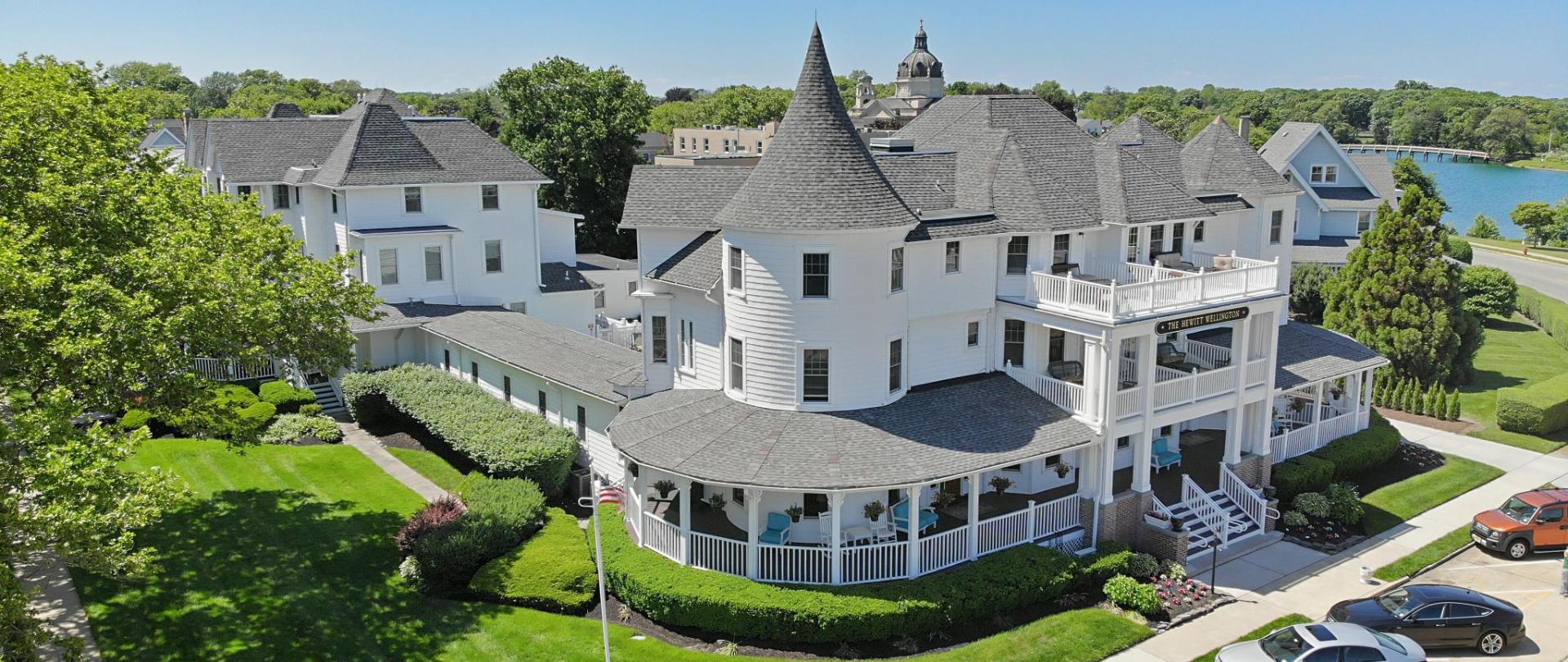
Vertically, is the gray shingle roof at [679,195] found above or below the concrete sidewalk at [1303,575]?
above

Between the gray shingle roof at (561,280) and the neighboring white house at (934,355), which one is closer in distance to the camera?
the neighboring white house at (934,355)

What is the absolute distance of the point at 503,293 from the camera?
146 ft

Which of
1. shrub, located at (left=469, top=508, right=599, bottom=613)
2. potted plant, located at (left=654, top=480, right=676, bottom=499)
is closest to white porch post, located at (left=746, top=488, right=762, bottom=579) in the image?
shrub, located at (left=469, top=508, right=599, bottom=613)

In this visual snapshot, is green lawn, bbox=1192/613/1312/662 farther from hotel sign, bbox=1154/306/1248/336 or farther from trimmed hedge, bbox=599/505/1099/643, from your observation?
hotel sign, bbox=1154/306/1248/336

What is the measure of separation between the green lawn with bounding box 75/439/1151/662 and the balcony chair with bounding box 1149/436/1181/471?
8020 millimetres

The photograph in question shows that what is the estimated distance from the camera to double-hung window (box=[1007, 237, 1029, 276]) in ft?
92.7

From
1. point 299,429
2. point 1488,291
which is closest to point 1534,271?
point 1488,291

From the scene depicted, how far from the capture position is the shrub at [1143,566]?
25.2 meters

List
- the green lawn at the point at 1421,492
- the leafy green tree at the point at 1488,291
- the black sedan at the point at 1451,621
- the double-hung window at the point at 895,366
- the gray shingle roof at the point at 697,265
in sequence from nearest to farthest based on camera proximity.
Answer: the black sedan at the point at 1451,621 → the double-hung window at the point at 895,366 → the gray shingle roof at the point at 697,265 → the green lawn at the point at 1421,492 → the leafy green tree at the point at 1488,291

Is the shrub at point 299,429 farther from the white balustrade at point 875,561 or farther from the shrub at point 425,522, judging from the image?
the white balustrade at point 875,561

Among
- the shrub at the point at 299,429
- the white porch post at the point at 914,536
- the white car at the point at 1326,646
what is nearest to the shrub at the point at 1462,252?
the white car at the point at 1326,646

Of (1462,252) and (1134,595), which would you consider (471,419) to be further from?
(1462,252)

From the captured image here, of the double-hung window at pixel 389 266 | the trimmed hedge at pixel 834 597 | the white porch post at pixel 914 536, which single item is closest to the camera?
the trimmed hedge at pixel 834 597

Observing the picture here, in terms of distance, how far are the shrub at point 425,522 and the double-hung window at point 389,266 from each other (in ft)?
56.6
